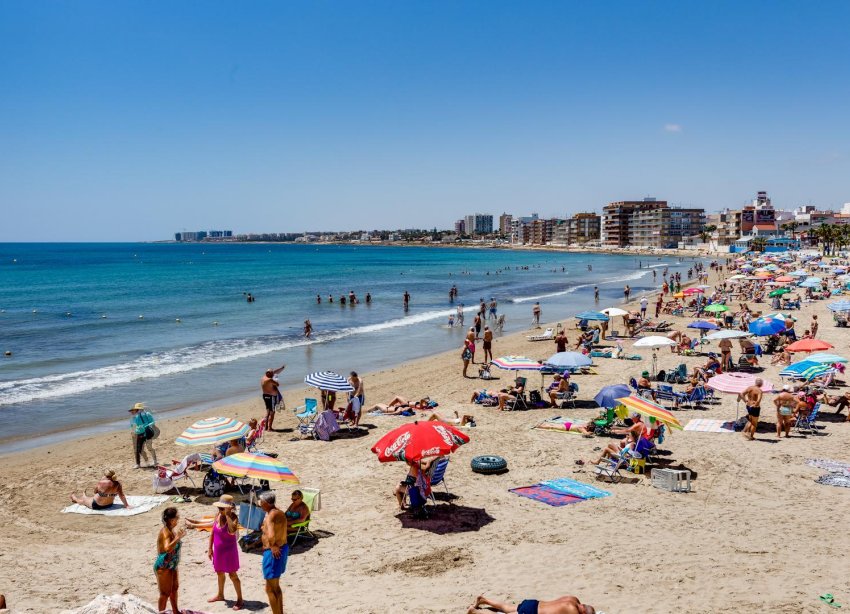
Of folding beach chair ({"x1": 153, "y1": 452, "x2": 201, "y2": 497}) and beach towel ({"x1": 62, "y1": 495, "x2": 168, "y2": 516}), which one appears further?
folding beach chair ({"x1": 153, "y1": 452, "x2": 201, "y2": 497})

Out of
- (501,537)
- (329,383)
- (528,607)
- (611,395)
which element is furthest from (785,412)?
(329,383)

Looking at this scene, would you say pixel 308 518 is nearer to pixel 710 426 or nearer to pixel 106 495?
pixel 106 495

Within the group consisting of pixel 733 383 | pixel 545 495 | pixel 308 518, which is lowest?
pixel 545 495

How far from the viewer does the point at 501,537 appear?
8.41 metres

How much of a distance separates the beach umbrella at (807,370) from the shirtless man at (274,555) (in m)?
12.5

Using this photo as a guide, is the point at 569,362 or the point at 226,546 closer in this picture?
the point at 226,546

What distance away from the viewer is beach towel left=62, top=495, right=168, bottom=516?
9727 millimetres

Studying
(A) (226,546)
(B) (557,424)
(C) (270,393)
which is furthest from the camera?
(C) (270,393)

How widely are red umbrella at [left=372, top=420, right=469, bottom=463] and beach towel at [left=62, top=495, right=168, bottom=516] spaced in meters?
3.83

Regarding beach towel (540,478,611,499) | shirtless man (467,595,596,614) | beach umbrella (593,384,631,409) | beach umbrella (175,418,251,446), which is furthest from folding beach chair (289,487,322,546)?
beach umbrella (593,384,631,409)

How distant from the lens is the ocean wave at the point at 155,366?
784 inches

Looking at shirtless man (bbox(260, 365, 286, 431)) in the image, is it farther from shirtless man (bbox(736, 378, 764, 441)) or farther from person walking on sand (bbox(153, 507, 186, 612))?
shirtless man (bbox(736, 378, 764, 441))

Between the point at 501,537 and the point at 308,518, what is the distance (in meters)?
2.58

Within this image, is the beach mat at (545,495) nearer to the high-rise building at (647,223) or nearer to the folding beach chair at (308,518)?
the folding beach chair at (308,518)
